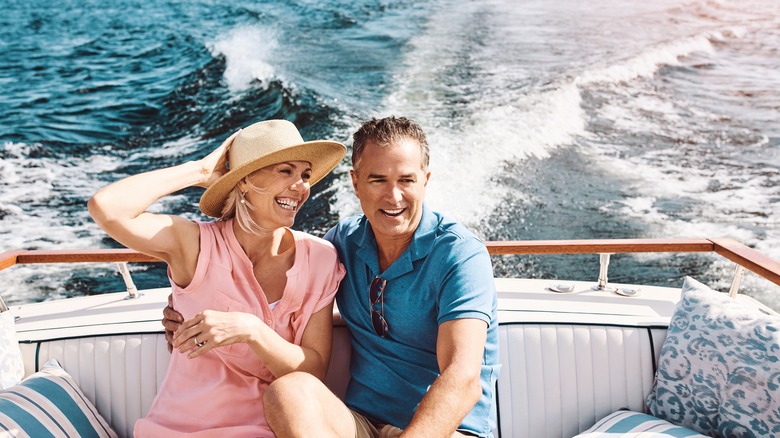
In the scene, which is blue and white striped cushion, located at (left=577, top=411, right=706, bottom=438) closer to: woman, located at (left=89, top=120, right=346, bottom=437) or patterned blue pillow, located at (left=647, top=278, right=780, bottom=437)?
patterned blue pillow, located at (left=647, top=278, right=780, bottom=437)

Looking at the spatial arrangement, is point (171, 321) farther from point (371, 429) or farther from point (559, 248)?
point (559, 248)

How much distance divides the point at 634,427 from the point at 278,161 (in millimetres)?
1068

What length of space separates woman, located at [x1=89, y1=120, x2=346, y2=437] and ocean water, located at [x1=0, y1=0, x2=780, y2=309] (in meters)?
4.29

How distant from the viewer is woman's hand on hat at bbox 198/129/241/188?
1.46m

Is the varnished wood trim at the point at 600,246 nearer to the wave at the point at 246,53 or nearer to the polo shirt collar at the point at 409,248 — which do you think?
the polo shirt collar at the point at 409,248

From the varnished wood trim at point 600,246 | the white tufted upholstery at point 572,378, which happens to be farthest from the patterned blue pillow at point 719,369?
the varnished wood trim at point 600,246

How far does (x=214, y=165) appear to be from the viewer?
149cm

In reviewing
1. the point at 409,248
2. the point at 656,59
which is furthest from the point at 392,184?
the point at 656,59

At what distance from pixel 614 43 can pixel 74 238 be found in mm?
8980

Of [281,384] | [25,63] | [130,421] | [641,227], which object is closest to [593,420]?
[281,384]

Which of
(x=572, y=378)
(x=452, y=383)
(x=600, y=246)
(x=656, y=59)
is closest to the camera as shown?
(x=452, y=383)

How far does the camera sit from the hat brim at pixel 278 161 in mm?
1417

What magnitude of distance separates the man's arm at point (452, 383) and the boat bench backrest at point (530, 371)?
47 centimetres

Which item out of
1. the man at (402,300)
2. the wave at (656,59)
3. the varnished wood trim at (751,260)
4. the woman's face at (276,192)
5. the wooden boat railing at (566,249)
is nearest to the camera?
the man at (402,300)
